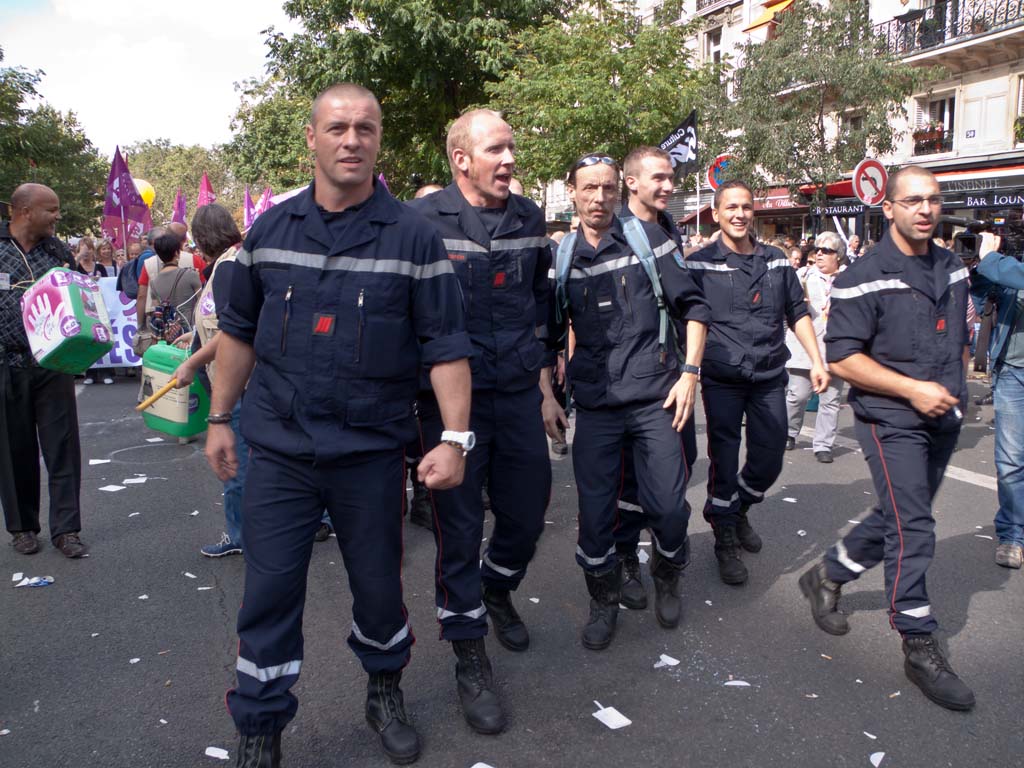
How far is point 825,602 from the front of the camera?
4.04m

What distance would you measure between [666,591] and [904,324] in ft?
5.13

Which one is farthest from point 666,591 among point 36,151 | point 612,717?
point 36,151

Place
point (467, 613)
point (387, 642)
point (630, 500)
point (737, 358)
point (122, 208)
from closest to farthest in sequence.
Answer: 1. point (387, 642)
2. point (467, 613)
3. point (630, 500)
4. point (737, 358)
5. point (122, 208)

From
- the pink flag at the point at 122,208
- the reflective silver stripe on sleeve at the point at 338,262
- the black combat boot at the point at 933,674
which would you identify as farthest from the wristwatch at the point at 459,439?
the pink flag at the point at 122,208

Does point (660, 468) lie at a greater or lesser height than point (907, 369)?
lesser

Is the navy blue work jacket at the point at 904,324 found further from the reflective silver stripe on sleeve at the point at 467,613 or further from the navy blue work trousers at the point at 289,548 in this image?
the navy blue work trousers at the point at 289,548

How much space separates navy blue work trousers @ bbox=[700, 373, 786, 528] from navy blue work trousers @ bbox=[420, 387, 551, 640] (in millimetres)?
1380

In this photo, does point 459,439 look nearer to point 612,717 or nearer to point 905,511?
point 612,717

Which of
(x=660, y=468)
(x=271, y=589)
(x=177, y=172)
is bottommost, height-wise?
(x=271, y=589)

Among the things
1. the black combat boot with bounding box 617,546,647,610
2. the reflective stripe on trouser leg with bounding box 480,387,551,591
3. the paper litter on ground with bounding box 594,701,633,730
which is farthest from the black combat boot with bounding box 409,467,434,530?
the paper litter on ground with bounding box 594,701,633,730

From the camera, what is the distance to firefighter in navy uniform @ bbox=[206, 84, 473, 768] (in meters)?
2.78

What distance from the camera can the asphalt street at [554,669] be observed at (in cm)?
308

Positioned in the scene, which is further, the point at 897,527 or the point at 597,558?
the point at 597,558

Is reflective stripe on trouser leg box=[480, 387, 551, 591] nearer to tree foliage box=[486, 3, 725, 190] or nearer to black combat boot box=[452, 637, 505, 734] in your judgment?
black combat boot box=[452, 637, 505, 734]
